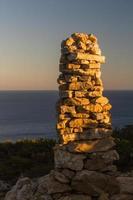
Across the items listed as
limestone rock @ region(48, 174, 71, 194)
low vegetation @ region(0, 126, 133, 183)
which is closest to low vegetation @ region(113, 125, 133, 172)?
low vegetation @ region(0, 126, 133, 183)

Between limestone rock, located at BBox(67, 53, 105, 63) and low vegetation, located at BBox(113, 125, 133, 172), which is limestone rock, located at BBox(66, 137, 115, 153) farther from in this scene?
low vegetation, located at BBox(113, 125, 133, 172)

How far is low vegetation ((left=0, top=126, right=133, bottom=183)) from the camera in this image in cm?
2430

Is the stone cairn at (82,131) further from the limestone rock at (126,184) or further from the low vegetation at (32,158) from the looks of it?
the low vegetation at (32,158)

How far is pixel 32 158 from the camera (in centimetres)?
2823

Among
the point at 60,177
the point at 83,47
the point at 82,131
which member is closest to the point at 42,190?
the point at 60,177

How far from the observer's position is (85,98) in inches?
606

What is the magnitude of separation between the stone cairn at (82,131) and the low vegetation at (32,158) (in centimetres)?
822

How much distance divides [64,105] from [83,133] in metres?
1.06

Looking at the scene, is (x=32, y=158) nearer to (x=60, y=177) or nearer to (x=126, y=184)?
(x=126, y=184)

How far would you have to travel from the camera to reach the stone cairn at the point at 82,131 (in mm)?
14945

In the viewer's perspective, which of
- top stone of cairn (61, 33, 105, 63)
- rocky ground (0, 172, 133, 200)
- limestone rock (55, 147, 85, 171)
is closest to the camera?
limestone rock (55, 147, 85, 171)

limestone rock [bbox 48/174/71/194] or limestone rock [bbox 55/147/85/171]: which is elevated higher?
limestone rock [bbox 55/147/85/171]

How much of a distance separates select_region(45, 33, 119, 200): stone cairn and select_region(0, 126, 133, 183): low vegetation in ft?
27.0

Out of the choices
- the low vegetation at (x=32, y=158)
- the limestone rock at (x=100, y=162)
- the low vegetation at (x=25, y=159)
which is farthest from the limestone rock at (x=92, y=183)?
the low vegetation at (x=25, y=159)
